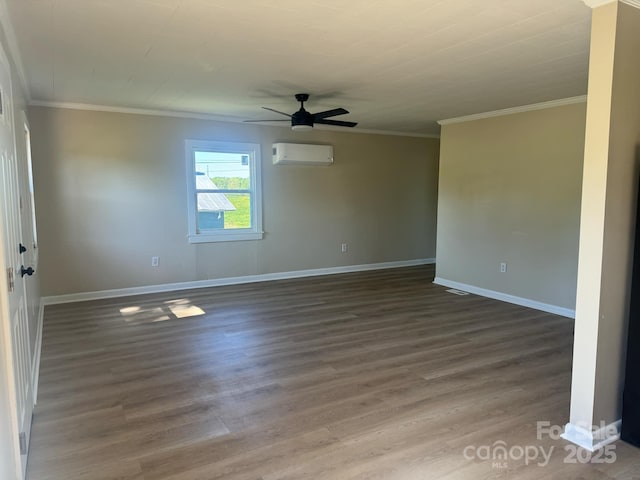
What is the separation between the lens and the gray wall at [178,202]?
5113 millimetres

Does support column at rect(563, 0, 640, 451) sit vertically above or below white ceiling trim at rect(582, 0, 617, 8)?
below

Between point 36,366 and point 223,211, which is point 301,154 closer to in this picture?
point 223,211

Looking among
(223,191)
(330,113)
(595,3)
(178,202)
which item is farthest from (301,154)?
(595,3)

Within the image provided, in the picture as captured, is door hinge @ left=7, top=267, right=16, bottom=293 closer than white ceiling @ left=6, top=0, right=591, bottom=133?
Yes

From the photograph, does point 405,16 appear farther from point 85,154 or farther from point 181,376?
point 85,154

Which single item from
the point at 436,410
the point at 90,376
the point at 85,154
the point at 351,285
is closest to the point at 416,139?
the point at 351,285

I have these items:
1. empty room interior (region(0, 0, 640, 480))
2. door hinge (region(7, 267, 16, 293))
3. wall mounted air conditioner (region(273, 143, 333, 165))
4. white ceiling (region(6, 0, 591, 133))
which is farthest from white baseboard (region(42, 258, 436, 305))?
door hinge (region(7, 267, 16, 293))

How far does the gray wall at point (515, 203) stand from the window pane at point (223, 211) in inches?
113

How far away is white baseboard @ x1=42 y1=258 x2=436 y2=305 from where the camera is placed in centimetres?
526

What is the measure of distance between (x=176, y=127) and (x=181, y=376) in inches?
143

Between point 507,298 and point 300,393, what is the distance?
3.49 m

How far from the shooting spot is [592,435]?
2.30 metres

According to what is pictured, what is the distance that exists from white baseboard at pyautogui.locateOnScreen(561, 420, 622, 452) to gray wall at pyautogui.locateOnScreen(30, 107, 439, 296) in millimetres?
4719

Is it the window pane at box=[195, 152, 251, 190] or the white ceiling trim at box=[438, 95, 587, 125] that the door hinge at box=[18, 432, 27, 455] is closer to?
the window pane at box=[195, 152, 251, 190]
